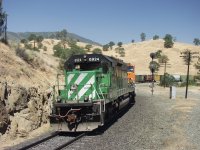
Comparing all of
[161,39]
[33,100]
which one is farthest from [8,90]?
[161,39]

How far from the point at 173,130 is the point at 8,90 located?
27.1 ft

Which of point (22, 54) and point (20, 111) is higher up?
point (22, 54)

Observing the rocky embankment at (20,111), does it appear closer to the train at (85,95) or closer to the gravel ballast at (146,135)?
the train at (85,95)

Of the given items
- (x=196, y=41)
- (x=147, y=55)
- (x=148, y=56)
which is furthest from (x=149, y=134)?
(x=196, y=41)

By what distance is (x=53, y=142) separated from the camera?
566 inches

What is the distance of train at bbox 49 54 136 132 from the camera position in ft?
52.5

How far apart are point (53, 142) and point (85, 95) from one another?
12.0 ft

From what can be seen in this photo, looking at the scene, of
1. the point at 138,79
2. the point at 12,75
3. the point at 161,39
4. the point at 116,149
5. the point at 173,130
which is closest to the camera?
the point at 116,149

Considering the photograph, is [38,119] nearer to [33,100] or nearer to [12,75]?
[33,100]

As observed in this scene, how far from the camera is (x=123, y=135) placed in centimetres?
1549

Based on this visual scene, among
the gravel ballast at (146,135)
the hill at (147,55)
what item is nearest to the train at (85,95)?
the gravel ballast at (146,135)

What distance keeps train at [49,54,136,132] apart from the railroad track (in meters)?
0.58

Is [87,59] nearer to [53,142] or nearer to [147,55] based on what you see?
[53,142]

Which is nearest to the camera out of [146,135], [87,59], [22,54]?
[146,135]
